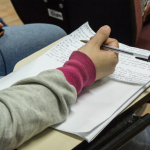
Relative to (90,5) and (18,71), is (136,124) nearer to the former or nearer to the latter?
(18,71)

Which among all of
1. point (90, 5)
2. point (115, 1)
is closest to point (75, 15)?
point (90, 5)

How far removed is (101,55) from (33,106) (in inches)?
7.9

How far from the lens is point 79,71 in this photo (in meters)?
0.42

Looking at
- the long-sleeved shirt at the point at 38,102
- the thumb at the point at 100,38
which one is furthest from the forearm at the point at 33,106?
the thumb at the point at 100,38

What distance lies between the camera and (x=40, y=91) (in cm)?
36

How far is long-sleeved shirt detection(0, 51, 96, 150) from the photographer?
323 mm

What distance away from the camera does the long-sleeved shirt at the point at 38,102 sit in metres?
0.32

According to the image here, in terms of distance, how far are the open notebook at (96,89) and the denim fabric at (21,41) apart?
181 mm

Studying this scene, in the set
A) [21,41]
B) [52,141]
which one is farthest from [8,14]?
[52,141]

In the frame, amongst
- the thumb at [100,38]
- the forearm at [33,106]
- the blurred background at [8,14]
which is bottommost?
the blurred background at [8,14]

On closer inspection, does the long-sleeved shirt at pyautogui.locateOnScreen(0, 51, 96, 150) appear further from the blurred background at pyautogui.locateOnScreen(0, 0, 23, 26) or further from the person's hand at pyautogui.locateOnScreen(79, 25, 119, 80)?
the blurred background at pyautogui.locateOnScreen(0, 0, 23, 26)

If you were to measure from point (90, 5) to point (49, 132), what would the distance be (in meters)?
0.67

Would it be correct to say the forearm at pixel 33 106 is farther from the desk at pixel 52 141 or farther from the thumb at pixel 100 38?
the thumb at pixel 100 38

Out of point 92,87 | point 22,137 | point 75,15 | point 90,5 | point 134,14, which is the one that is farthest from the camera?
point 75,15
